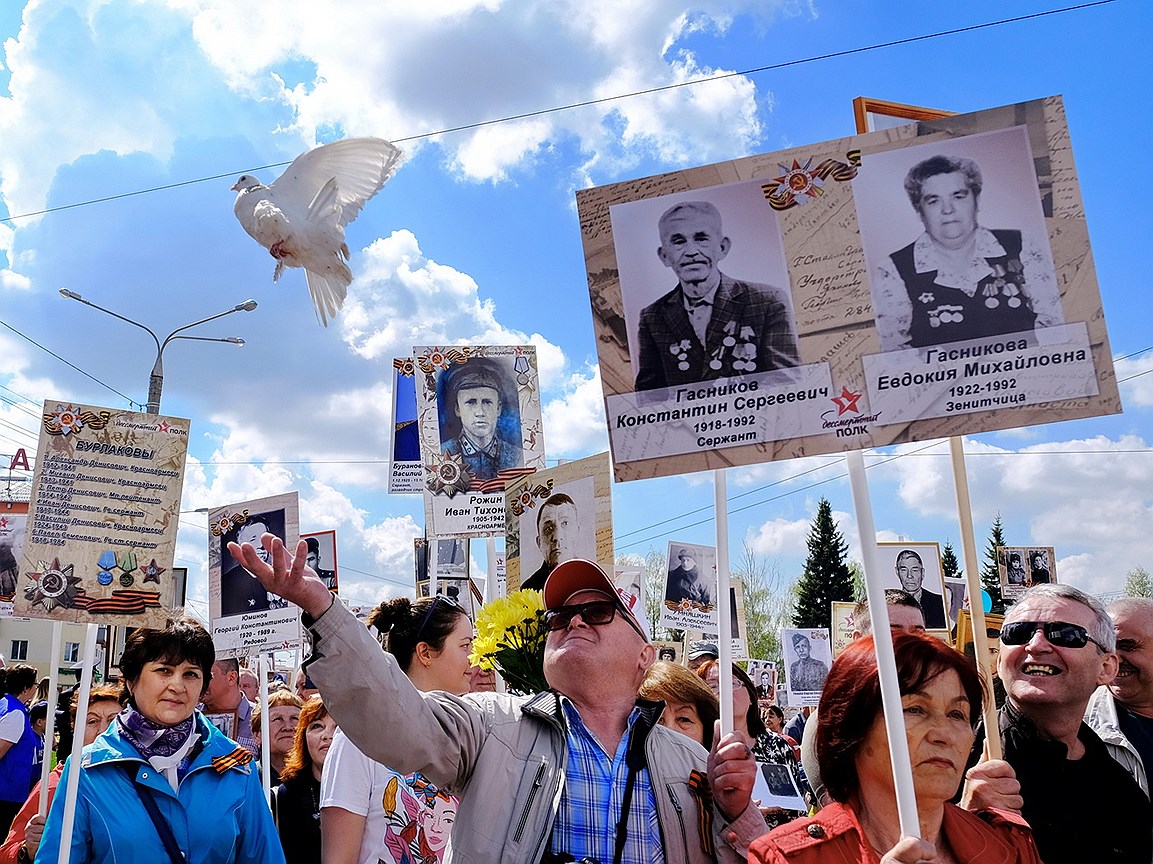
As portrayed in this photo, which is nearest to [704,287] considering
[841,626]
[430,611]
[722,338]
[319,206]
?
[722,338]

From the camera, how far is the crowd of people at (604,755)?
227 cm

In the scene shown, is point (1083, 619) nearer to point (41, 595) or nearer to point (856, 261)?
point (856, 261)

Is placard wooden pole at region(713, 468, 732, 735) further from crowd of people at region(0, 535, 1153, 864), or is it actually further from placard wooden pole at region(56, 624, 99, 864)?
placard wooden pole at region(56, 624, 99, 864)

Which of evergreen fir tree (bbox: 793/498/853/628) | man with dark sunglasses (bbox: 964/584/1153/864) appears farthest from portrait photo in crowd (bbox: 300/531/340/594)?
evergreen fir tree (bbox: 793/498/853/628)

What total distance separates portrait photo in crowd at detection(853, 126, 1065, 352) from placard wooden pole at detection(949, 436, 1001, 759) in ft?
1.07

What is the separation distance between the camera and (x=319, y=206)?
6.92m

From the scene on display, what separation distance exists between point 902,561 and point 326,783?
15.3ft

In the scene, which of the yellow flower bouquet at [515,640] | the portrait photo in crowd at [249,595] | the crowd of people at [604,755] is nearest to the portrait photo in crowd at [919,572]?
the crowd of people at [604,755]

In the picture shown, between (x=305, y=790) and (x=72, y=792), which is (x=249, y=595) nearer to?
(x=305, y=790)

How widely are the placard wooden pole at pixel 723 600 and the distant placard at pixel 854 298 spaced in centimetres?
21

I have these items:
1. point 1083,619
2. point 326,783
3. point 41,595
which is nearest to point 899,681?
point 1083,619

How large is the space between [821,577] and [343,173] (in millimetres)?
55572

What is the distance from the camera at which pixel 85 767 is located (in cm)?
341

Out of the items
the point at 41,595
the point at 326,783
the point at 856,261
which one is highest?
the point at 856,261
